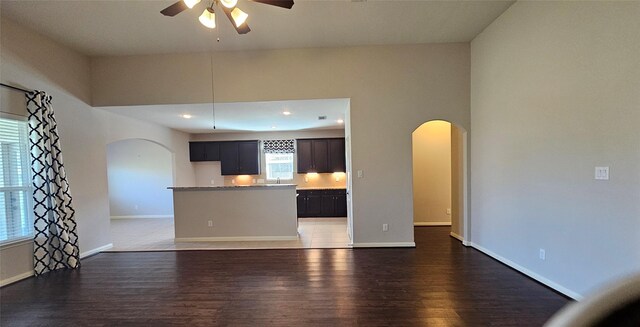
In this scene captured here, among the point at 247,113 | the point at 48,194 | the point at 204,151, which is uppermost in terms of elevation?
the point at 247,113

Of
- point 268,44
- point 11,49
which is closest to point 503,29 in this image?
point 268,44

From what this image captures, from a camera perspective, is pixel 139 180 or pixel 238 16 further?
pixel 139 180

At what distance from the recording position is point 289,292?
2.79 meters

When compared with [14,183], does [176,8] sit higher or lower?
higher

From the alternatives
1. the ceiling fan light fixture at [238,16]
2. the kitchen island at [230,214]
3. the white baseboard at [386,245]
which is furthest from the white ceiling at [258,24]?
the white baseboard at [386,245]

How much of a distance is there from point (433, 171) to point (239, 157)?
16.7ft

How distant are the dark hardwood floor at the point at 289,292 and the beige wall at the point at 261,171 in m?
3.64

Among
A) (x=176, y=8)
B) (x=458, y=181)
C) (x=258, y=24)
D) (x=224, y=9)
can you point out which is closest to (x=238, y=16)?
(x=224, y=9)

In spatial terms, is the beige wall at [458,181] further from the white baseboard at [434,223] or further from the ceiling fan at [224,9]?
the ceiling fan at [224,9]

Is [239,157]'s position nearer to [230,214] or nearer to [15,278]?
[230,214]

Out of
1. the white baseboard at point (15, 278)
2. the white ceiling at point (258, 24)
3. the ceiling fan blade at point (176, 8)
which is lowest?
the white baseboard at point (15, 278)

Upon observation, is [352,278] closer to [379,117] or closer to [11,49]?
[379,117]

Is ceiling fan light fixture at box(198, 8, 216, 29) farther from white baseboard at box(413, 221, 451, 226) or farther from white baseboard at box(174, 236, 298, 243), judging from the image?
white baseboard at box(413, 221, 451, 226)

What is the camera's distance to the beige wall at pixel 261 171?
7367mm
